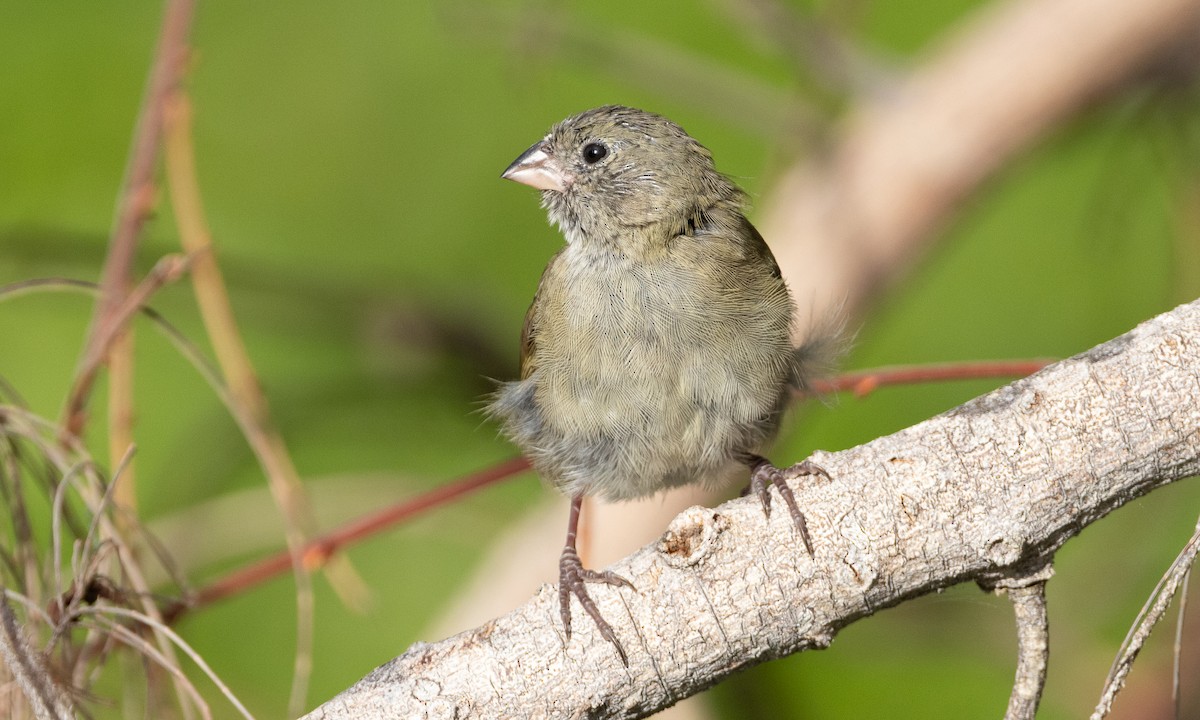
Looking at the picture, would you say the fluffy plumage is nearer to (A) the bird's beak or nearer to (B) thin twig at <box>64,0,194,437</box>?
(A) the bird's beak

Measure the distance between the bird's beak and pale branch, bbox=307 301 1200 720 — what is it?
1.04 meters

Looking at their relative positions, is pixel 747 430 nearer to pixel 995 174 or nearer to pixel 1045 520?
pixel 1045 520

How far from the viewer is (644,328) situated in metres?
1.89

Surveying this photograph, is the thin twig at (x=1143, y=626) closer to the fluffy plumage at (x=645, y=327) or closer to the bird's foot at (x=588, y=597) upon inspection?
the bird's foot at (x=588, y=597)

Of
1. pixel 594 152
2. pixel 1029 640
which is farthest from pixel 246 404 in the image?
pixel 1029 640

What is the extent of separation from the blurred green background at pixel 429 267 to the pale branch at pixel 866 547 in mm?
1771

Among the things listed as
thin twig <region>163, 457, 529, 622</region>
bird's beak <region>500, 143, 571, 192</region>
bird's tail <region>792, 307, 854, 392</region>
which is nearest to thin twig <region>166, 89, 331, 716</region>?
thin twig <region>163, 457, 529, 622</region>

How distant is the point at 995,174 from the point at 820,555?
191 centimetres

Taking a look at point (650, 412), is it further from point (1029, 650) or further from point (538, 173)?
point (1029, 650)

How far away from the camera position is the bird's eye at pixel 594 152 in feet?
7.18

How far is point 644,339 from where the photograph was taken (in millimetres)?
1882

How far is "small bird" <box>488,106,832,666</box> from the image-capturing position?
6.17 ft

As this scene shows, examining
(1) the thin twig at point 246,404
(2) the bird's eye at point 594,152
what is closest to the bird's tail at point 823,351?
(2) the bird's eye at point 594,152

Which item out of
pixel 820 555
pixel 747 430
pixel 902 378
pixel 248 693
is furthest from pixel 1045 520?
pixel 248 693
